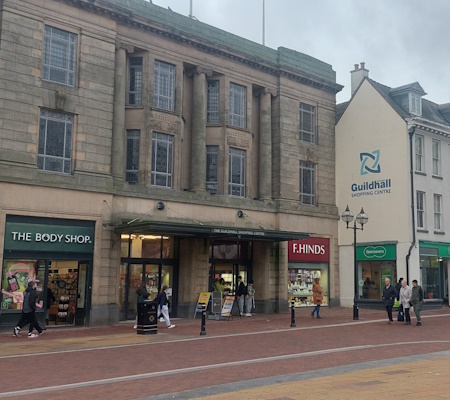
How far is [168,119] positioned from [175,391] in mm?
16979

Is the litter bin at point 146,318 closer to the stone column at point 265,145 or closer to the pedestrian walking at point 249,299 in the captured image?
the pedestrian walking at point 249,299

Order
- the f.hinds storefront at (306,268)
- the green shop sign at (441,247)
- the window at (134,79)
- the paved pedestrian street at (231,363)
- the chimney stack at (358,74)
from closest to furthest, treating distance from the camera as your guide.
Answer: the paved pedestrian street at (231,363) < the window at (134,79) < the f.hinds storefront at (306,268) < the green shop sign at (441,247) < the chimney stack at (358,74)

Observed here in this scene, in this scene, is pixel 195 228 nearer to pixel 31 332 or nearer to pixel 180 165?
pixel 180 165

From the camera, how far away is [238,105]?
27.9 meters

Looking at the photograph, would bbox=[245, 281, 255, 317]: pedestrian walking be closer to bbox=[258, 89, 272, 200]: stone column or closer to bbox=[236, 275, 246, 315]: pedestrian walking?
bbox=[236, 275, 246, 315]: pedestrian walking

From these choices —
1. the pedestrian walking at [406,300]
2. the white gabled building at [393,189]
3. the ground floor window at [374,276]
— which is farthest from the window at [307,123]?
the pedestrian walking at [406,300]

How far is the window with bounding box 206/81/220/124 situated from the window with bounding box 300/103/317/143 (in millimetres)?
5645

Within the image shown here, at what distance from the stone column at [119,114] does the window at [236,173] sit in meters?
5.90

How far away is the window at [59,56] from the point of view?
2133 centimetres

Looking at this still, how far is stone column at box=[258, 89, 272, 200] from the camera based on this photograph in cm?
2825

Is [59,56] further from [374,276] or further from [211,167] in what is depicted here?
[374,276]

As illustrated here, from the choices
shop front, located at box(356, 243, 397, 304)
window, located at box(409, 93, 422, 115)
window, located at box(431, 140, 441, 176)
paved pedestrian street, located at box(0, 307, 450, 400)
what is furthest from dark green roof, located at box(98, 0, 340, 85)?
paved pedestrian street, located at box(0, 307, 450, 400)

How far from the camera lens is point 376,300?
2978cm

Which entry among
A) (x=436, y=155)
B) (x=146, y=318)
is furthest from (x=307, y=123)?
(x=146, y=318)
